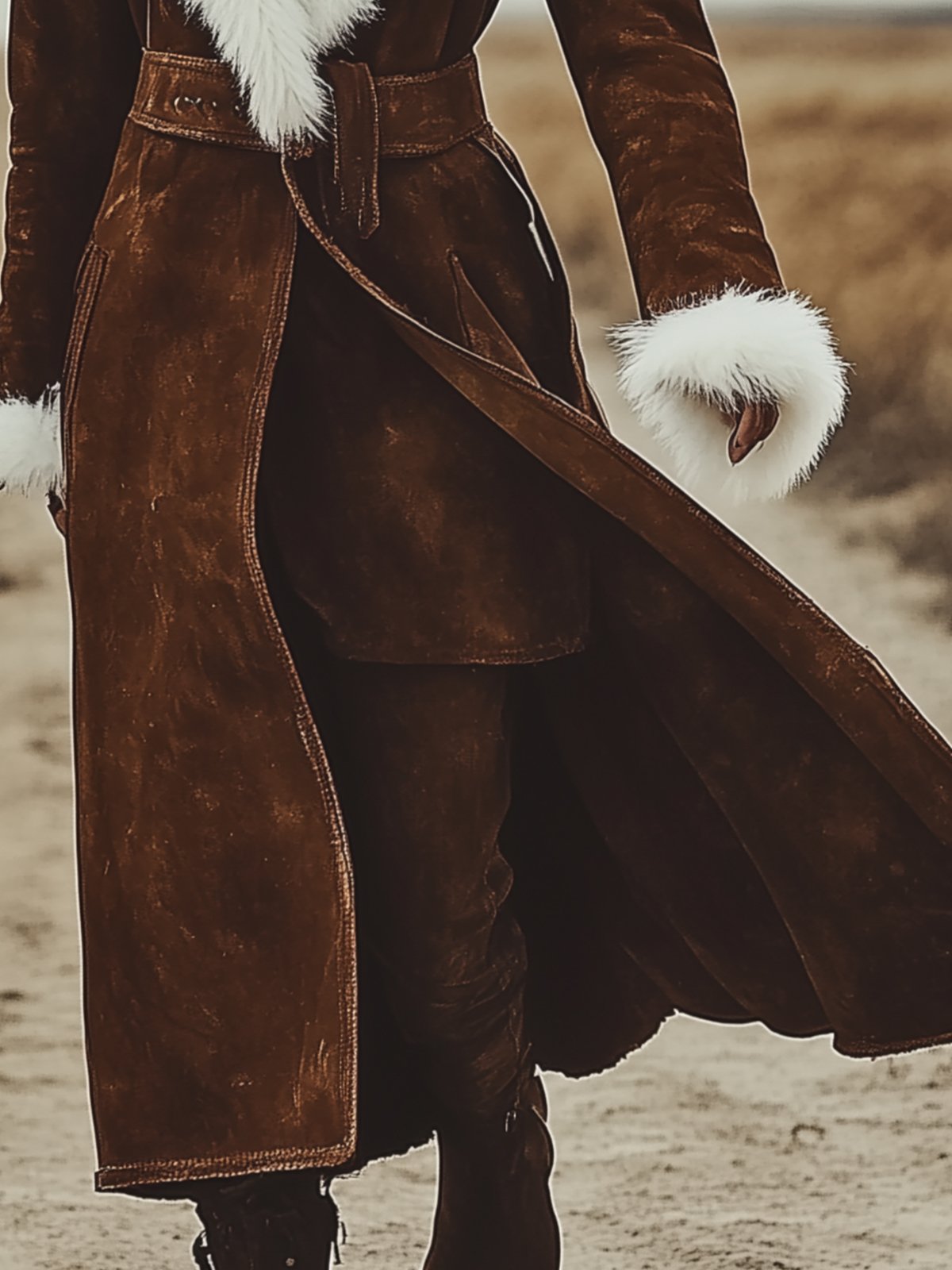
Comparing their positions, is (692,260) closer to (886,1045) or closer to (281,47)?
(281,47)

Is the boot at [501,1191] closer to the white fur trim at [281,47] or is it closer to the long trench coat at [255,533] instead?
the long trench coat at [255,533]

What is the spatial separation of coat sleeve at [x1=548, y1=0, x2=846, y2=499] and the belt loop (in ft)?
0.47

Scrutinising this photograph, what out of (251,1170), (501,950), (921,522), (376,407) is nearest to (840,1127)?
(501,950)

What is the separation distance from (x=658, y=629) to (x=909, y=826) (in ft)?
0.66

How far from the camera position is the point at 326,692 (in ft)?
4.36

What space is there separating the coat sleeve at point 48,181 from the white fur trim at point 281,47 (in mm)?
145

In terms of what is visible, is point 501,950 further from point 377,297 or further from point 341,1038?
point 377,297

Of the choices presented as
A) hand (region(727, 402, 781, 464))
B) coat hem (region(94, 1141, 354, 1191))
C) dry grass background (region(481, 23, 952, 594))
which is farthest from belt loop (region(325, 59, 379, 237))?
dry grass background (region(481, 23, 952, 594))

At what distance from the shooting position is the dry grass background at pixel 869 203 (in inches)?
161

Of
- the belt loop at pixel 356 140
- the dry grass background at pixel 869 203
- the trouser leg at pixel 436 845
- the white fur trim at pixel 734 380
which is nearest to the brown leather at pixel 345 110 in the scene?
the belt loop at pixel 356 140

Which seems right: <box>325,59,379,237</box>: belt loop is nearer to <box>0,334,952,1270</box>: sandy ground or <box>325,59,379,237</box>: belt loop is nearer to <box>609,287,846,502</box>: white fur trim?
<box>609,287,846,502</box>: white fur trim

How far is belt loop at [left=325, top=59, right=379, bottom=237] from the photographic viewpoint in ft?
4.00

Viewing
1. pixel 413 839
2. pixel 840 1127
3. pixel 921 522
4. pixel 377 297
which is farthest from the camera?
pixel 921 522

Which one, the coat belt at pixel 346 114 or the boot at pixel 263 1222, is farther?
the boot at pixel 263 1222
